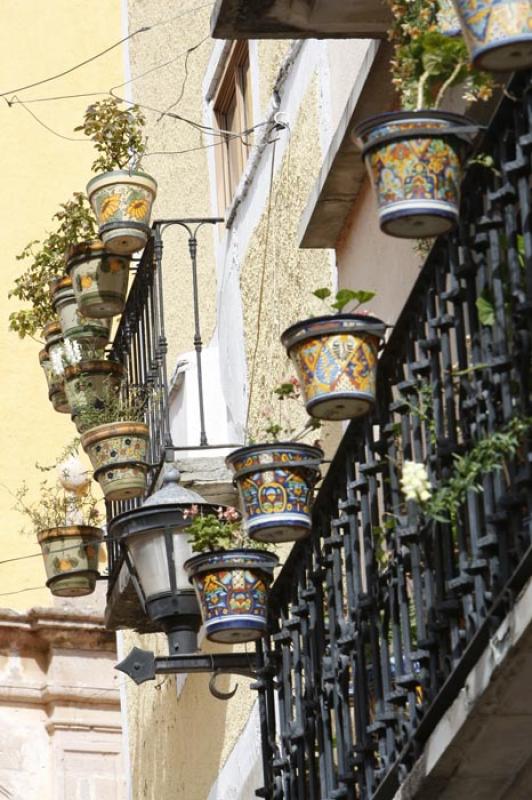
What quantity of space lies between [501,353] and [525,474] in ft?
1.18

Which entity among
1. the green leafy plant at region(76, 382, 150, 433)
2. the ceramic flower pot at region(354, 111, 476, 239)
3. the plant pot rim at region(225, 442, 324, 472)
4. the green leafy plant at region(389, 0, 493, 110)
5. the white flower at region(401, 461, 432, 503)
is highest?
the green leafy plant at region(76, 382, 150, 433)

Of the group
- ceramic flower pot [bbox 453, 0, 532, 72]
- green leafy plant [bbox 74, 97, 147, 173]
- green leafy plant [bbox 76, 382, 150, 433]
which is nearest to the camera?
ceramic flower pot [bbox 453, 0, 532, 72]

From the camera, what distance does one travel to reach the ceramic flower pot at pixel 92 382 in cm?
1123

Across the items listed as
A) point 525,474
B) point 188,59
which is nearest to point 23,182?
point 188,59

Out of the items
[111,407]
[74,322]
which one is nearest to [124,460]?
[111,407]

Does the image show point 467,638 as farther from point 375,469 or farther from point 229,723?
point 229,723

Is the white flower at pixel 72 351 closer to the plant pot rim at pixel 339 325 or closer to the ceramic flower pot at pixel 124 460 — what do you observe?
the ceramic flower pot at pixel 124 460

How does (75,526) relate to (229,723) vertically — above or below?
above

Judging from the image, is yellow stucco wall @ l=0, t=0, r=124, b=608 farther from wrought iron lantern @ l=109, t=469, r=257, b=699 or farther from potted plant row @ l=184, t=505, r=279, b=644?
potted plant row @ l=184, t=505, r=279, b=644

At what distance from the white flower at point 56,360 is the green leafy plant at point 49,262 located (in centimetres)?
27

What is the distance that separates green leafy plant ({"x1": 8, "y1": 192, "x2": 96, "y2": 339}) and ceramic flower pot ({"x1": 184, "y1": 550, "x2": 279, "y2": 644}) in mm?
3370

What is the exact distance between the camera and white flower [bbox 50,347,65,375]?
11812 mm

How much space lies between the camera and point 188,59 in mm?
12703

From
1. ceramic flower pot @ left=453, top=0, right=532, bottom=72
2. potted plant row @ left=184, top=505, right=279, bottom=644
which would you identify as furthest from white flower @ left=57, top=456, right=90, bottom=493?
ceramic flower pot @ left=453, top=0, right=532, bottom=72
